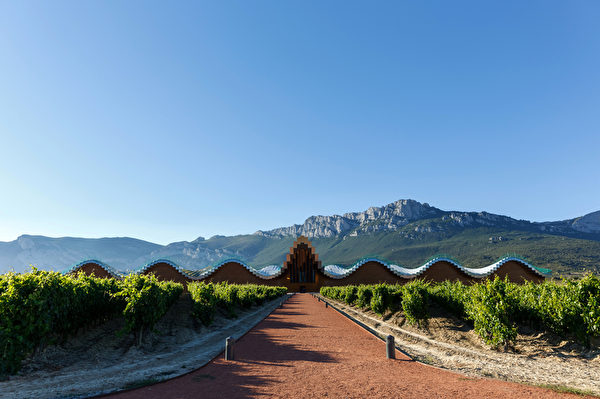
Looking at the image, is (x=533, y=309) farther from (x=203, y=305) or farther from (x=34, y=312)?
(x=34, y=312)

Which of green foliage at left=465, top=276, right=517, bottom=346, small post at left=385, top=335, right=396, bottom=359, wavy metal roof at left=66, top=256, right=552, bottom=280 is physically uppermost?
green foliage at left=465, top=276, right=517, bottom=346

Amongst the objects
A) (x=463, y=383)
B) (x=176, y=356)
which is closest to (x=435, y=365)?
(x=463, y=383)

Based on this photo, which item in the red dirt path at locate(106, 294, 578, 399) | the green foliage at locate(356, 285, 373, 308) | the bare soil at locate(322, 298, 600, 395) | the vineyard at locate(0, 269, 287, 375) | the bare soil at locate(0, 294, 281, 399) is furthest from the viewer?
the green foliage at locate(356, 285, 373, 308)

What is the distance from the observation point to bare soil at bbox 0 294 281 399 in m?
7.74

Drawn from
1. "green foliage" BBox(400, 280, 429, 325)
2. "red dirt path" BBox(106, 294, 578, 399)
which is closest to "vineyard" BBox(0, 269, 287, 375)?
"red dirt path" BBox(106, 294, 578, 399)

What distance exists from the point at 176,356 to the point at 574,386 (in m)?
12.3

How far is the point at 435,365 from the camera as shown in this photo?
32.4ft

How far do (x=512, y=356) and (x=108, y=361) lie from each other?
14489 mm

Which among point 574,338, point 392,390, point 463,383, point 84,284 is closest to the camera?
point 392,390

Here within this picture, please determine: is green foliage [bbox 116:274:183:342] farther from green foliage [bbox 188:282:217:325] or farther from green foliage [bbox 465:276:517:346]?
green foliage [bbox 465:276:517:346]

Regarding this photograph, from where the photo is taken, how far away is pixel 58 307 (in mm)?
10203

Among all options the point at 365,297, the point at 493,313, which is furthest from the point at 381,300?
the point at 493,313

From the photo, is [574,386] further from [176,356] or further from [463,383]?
[176,356]

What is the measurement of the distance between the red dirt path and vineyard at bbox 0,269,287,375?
406cm
